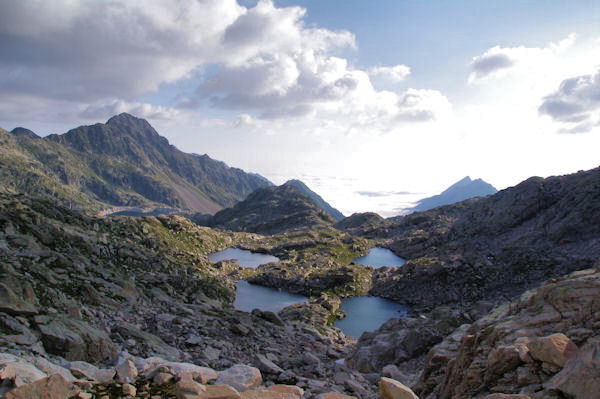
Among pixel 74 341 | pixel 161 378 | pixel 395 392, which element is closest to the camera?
pixel 395 392

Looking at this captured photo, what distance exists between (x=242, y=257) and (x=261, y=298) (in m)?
65.9

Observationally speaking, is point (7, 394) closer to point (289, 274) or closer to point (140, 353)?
point (140, 353)

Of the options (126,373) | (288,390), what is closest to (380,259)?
(288,390)

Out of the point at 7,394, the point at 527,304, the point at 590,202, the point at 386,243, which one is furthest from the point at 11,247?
the point at 386,243

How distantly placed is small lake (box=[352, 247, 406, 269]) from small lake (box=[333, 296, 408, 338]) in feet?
174

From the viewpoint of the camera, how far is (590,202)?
3265 inches

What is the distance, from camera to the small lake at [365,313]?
72188mm

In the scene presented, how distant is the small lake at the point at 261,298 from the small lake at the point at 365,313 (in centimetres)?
1396

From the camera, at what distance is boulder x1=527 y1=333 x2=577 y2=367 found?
447 inches

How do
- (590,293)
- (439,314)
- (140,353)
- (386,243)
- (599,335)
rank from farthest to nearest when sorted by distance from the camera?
(386,243), (439,314), (140,353), (590,293), (599,335)

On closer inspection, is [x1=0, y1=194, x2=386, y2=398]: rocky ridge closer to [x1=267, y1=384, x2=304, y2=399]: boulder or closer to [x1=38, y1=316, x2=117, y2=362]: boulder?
[x1=38, y1=316, x2=117, y2=362]: boulder

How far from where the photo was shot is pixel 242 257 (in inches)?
6097

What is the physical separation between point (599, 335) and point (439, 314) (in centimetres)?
3193

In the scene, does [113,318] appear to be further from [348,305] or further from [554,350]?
[348,305]
